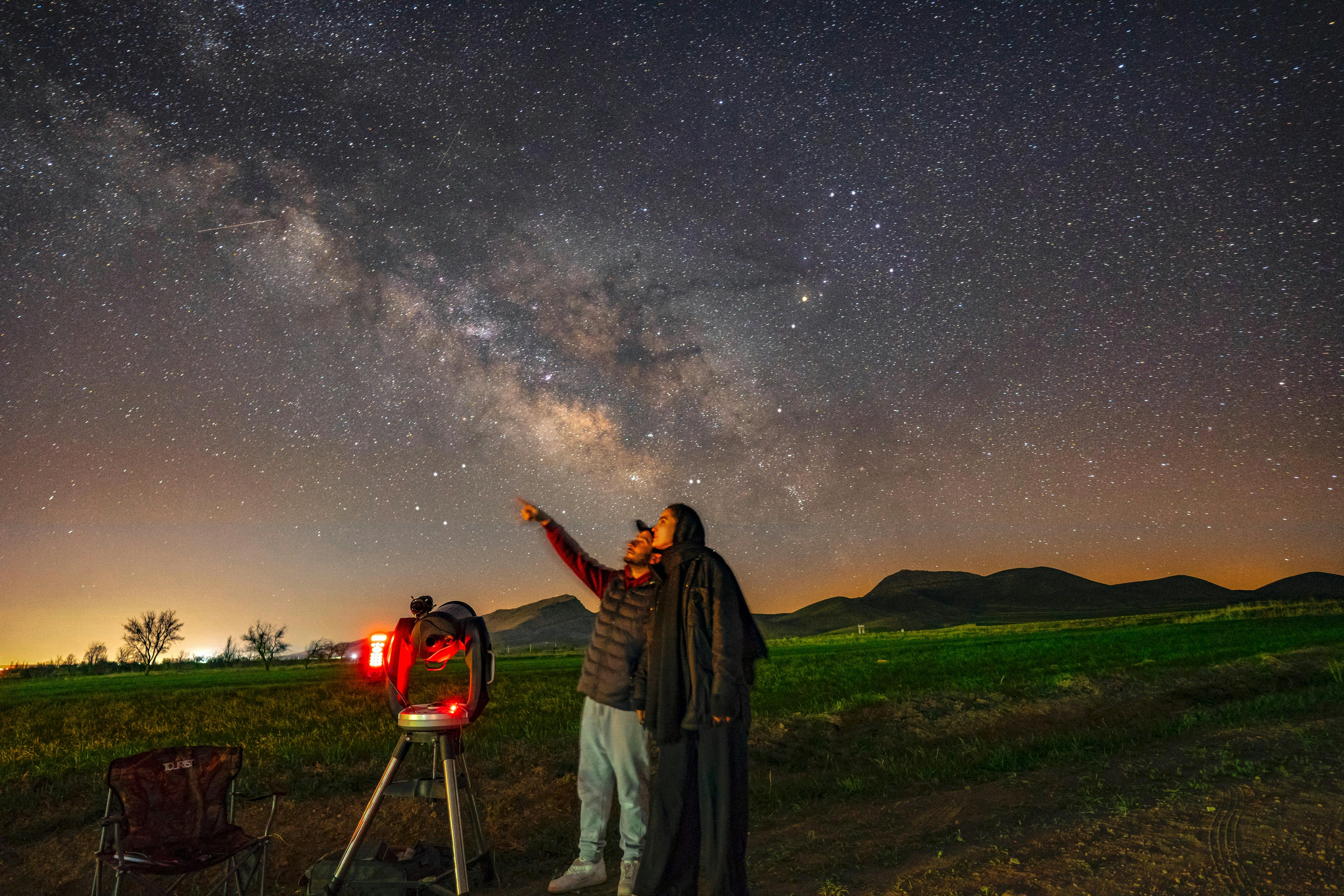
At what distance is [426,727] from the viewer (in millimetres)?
4172

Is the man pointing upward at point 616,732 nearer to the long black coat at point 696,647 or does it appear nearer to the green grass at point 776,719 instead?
the long black coat at point 696,647

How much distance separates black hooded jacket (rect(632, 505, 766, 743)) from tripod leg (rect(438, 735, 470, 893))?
3.63ft

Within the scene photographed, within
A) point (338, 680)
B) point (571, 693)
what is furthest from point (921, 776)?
point (338, 680)

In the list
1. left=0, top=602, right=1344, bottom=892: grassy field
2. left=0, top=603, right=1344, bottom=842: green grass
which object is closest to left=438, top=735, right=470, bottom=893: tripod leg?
left=0, top=602, right=1344, bottom=892: grassy field

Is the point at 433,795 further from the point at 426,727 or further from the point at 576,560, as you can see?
the point at 576,560

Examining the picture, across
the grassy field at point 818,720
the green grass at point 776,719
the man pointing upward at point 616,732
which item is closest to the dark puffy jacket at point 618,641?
the man pointing upward at point 616,732

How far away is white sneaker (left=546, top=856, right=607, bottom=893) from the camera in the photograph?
4.86m

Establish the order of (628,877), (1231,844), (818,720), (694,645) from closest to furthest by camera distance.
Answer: (694,645) → (628,877) → (1231,844) → (818,720)

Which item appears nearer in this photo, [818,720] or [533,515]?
[533,515]

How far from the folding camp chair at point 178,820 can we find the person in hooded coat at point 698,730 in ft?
8.09

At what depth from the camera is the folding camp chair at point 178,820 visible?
168 inches

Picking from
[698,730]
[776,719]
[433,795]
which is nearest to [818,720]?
[776,719]

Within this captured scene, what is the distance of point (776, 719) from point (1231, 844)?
815 centimetres

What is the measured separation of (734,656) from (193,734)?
15.3 meters
